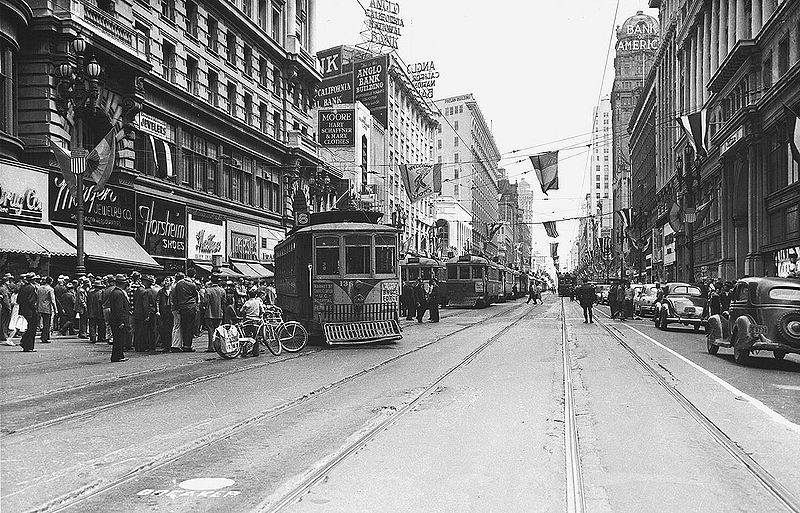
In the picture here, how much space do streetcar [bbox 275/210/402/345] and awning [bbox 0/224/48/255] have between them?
8962 mm

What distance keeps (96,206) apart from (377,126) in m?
43.5

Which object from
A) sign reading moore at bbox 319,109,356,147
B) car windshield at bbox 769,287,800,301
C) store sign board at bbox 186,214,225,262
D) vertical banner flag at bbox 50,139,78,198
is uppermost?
sign reading moore at bbox 319,109,356,147

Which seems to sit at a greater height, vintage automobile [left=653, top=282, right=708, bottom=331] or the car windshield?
the car windshield

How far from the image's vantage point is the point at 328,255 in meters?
20.2

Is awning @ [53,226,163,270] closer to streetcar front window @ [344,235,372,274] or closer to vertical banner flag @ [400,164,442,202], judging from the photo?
streetcar front window @ [344,235,372,274]

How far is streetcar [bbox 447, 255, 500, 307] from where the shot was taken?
164 ft

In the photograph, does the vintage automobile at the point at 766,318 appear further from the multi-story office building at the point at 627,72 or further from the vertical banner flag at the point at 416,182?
the multi-story office building at the point at 627,72

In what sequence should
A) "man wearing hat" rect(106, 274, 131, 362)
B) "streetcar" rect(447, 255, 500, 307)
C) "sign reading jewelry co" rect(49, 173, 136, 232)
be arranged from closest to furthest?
"man wearing hat" rect(106, 274, 131, 362), "sign reading jewelry co" rect(49, 173, 136, 232), "streetcar" rect(447, 255, 500, 307)

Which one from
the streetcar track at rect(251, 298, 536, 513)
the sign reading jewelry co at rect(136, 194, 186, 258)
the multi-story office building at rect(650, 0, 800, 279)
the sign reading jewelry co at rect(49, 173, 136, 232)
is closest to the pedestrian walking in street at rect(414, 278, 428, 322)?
the sign reading jewelry co at rect(136, 194, 186, 258)

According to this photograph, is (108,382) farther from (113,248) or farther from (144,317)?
(113,248)

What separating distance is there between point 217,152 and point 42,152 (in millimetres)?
13399

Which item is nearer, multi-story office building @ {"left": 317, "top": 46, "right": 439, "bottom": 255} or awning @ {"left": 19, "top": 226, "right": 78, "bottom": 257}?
awning @ {"left": 19, "top": 226, "right": 78, "bottom": 257}

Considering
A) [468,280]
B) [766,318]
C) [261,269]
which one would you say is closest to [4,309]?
[766,318]

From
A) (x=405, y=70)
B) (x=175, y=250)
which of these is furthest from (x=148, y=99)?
(x=405, y=70)
